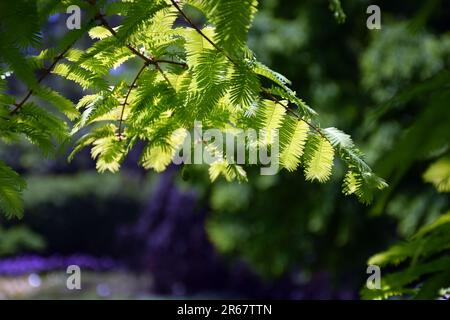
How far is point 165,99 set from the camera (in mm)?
1457

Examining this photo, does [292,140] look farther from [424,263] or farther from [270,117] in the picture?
[424,263]

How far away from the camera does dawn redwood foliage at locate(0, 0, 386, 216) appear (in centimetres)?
130

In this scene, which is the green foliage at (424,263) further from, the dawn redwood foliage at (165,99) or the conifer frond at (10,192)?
the conifer frond at (10,192)

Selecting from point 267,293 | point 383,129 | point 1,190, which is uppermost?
point 383,129

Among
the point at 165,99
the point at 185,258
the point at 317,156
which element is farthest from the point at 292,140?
the point at 185,258

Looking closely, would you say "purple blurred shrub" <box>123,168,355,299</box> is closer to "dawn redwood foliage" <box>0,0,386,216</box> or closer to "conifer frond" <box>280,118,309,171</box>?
"dawn redwood foliage" <box>0,0,386,216</box>

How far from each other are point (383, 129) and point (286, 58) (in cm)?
150

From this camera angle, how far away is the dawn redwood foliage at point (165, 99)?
51.3 inches

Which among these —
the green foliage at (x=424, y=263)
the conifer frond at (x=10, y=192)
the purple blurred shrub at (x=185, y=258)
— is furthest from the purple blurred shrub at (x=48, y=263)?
the green foliage at (x=424, y=263)

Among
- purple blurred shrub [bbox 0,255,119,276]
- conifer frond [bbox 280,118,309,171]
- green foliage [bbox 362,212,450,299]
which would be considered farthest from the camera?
purple blurred shrub [bbox 0,255,119,276]

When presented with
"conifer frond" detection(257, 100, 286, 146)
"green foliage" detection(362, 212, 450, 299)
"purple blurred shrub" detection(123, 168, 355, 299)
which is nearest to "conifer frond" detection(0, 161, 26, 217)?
"conifer frond" detection(257, 100, 286, 146)

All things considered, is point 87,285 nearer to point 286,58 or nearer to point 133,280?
point 133,280

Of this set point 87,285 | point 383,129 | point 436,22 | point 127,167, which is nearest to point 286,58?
point 383,129

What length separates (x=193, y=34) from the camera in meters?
1.38
